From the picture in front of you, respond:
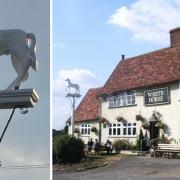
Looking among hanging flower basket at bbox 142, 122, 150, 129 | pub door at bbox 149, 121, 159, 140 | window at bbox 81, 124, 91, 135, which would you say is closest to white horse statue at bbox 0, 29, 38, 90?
pub door at bbox 149, 121, 159, 140

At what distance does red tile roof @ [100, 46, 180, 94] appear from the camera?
25.3 meters

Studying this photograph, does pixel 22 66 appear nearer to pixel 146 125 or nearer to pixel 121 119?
pixel 146 125

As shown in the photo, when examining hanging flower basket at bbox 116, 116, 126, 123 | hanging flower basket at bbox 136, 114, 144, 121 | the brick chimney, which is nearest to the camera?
hanging flower basket at bbox 136, 114, 144, 121

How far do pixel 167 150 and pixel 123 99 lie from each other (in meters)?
7.50

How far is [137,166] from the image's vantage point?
17906 mm

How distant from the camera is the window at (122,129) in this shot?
87.6 ft

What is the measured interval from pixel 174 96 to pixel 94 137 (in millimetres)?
7938

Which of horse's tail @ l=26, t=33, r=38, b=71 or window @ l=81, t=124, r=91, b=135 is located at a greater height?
window @ l=81, t=124, r=91, b=135

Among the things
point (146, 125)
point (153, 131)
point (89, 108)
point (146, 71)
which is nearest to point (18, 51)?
point (153, 131)

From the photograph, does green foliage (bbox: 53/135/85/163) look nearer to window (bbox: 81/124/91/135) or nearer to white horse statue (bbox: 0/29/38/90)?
window (bbox: 81/124/91/135)

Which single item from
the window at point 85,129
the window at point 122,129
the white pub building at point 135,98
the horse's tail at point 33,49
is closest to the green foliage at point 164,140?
the white pub building at point 135,98

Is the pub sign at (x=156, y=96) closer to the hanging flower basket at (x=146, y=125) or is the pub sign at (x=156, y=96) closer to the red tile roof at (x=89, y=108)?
the hanging flower basket at (x=146, y=125)

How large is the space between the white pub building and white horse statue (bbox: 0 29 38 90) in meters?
19.3

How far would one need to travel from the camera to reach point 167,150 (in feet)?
68.4
